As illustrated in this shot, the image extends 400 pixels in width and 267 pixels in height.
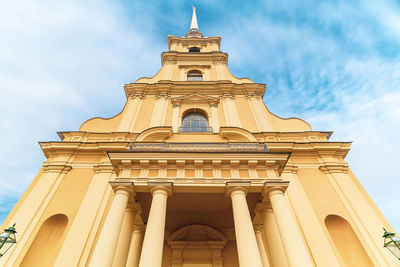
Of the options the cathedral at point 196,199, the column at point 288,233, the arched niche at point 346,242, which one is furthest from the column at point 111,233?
the arched niche at point 346,242

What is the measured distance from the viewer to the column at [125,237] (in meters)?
7.55

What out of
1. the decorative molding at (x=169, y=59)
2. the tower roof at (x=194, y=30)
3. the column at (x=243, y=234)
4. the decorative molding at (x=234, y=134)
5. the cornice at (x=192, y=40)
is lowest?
the column at (x=243, y=234)

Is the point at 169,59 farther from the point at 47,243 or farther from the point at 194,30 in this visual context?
the point at 47,243

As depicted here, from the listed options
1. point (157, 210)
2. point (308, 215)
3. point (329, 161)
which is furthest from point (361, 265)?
point (157, 210)

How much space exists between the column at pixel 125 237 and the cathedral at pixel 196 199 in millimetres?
35

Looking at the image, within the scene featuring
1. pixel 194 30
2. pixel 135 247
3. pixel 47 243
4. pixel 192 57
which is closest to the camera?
pixel 135 247

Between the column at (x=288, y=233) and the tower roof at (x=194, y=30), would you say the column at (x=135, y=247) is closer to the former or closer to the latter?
the column at (x=288, y=233)

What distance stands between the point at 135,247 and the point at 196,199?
10.8ft

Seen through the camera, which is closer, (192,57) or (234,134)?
(234,134)

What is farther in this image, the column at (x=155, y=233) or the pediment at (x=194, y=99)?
the pediment at (x=194, y=99)

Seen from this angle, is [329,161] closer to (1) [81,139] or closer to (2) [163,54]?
(1) [81,139]

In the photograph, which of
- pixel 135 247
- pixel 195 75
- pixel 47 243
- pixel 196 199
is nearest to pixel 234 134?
pixel 196 199

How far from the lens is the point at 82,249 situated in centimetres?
890

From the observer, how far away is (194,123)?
1495 cm
